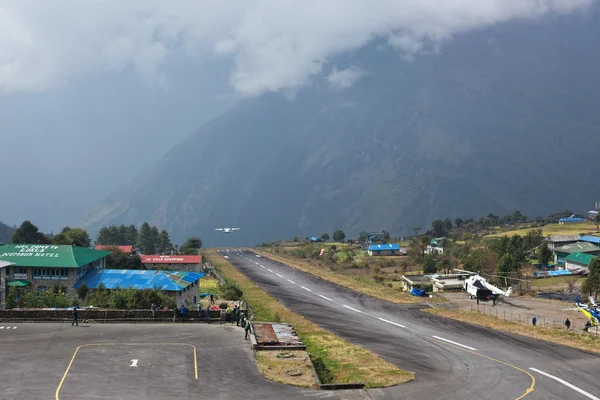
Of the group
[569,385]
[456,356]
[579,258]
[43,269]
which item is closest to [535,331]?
[456,356]

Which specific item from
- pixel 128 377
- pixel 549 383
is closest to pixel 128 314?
pixel 128 377

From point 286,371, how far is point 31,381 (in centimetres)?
1450

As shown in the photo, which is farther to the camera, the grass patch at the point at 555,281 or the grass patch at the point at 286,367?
the grass patch at the point at 555,281

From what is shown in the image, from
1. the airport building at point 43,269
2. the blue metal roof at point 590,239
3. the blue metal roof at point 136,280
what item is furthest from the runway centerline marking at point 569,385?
the blue metal roof at point 590,239

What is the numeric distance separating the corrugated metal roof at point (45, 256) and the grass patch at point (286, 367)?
37.8m

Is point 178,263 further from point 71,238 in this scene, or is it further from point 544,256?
point 544,256

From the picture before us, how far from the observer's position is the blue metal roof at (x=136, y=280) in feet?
209

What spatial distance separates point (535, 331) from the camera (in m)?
50.8

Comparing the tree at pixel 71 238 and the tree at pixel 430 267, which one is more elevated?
the tree at pixel 71 238

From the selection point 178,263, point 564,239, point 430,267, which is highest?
point 564,239

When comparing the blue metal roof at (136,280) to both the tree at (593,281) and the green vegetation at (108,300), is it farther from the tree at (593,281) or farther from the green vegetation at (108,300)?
the tree at (593,281)

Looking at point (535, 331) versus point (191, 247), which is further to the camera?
point (191, 247)

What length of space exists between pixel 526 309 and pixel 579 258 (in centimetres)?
5326

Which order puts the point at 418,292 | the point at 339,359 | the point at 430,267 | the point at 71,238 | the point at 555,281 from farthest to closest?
the point at 71,238 → the point at 430,267 → the point at 555,281 → the point at 418,292 → the point at 339,359
